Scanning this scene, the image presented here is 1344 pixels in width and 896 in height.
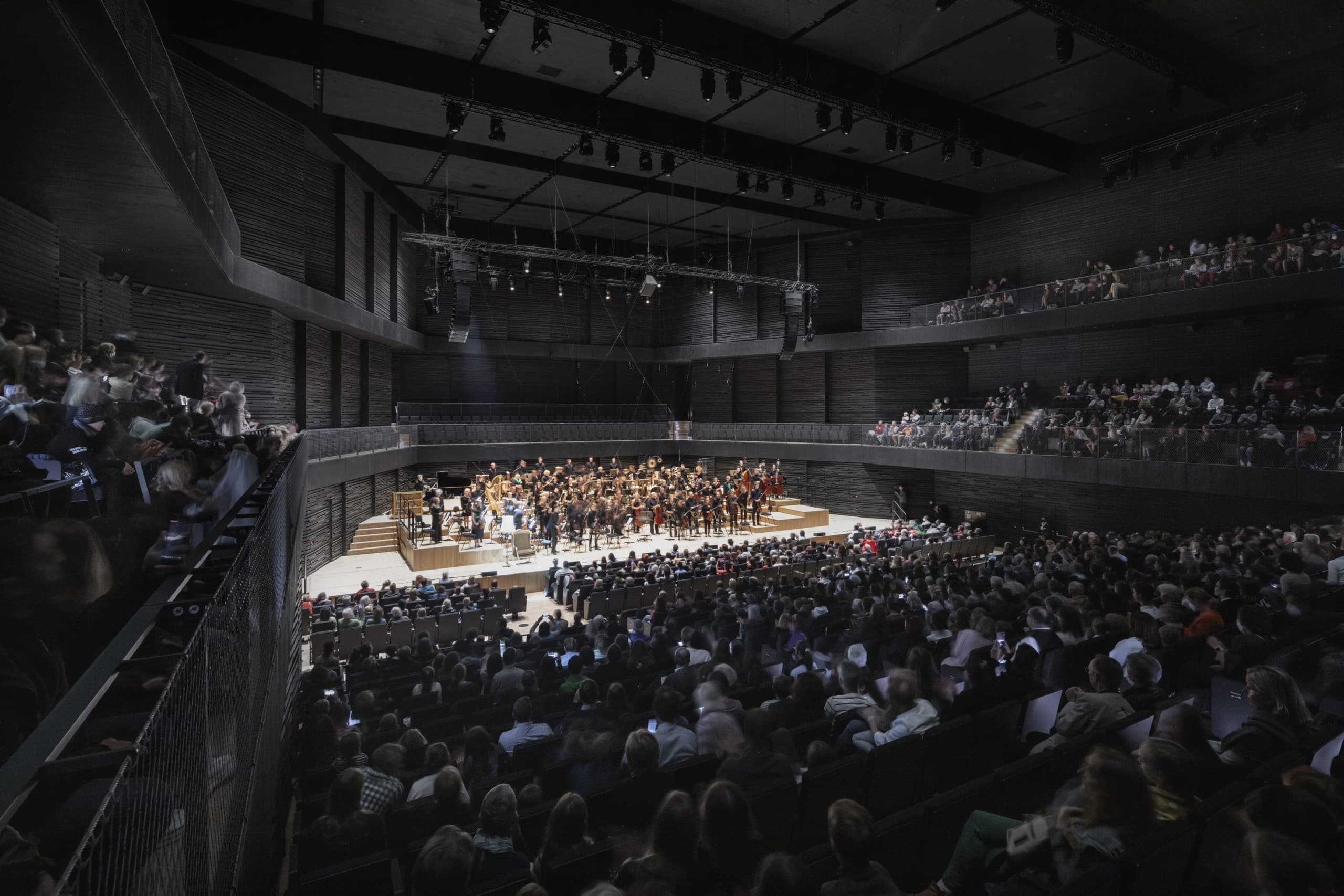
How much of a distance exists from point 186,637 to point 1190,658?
7.04 m

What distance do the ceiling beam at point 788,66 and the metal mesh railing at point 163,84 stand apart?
478cm

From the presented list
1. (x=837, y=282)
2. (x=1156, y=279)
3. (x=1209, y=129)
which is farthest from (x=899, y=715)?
(x=837, y=282)

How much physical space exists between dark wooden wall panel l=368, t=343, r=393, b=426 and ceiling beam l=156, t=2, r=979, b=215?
9723 mm

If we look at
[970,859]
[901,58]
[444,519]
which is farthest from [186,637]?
[444,519]

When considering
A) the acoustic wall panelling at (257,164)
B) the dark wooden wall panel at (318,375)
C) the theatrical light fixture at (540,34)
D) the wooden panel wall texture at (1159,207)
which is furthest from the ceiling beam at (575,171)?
the theatrical light fixture at (540,34)

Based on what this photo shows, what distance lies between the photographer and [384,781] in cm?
447

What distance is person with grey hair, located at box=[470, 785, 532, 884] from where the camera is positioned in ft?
11.3

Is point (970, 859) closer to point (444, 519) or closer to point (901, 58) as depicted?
→ point (901, 58)

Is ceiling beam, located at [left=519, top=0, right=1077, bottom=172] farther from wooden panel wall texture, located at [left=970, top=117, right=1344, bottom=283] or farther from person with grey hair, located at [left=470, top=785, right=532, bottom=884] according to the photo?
person with grey hair, located at [left=470, top=785, right=532, bottom=884]

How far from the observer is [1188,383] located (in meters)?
17.0

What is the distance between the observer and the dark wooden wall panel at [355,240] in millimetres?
17812

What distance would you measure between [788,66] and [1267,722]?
13216 millimetres

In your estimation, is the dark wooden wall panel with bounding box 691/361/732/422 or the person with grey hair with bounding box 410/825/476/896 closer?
the person with grey hair with bounding box 410/825/476/896

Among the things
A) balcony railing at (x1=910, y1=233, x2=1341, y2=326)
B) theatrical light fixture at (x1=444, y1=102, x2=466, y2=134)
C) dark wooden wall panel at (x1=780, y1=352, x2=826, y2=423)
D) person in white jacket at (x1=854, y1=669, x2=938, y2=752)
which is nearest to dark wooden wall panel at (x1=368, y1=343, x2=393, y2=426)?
theatrical light fixture at (x1=444, y1=102, x2=466, y2=134)
